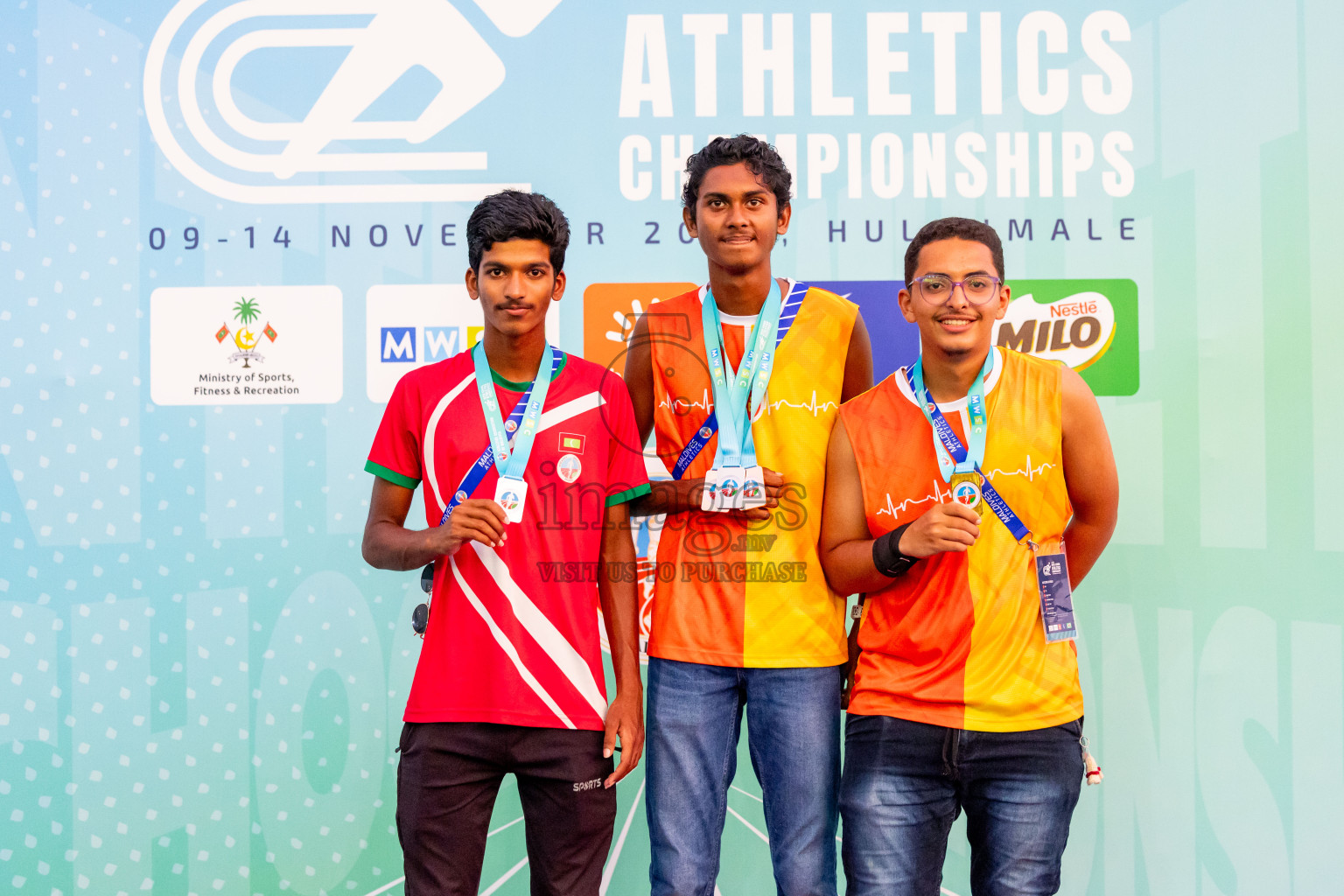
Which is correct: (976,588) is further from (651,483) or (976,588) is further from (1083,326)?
(1083,326)

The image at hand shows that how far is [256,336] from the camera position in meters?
2.83

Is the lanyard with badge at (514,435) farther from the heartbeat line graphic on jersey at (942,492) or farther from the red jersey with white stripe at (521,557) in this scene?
the heartbeat line graphic on jersey at (942,492)

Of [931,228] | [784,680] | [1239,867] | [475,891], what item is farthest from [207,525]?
[1239,867]

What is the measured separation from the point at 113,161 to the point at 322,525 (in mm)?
1454

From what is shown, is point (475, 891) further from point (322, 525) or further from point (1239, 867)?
point (1239, 867)

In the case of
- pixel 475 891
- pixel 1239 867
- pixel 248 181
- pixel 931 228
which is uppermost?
pixel 248 181

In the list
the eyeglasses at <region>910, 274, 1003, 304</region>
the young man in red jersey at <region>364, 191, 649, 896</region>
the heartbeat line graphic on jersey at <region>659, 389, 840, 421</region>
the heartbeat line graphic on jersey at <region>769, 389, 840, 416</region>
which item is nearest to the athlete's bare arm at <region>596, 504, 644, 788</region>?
the young man in red jersey at <region>364, 191, 649, 896</region>

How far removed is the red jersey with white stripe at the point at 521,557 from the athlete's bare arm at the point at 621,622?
31 millimetres

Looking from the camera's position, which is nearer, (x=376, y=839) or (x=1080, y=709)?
(x=1080, y=709)

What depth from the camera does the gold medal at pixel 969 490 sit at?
5.78 ft

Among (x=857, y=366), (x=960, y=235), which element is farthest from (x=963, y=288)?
(x=857, y=366)

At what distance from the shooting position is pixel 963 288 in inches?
70.7

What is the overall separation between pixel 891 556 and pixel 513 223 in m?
1.11

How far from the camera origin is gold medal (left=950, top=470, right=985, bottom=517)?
1.76 meters
